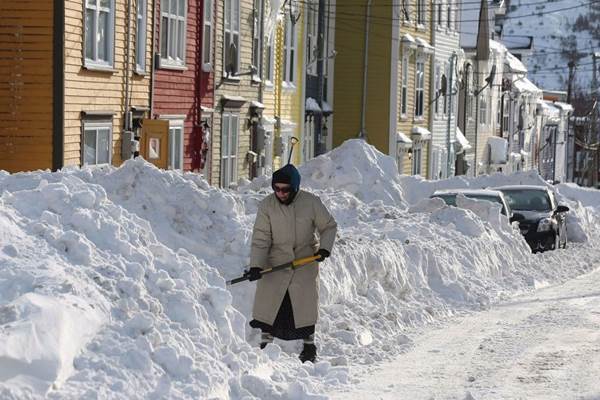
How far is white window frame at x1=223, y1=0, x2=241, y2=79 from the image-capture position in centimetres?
3047

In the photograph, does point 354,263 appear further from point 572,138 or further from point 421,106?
point 572,138

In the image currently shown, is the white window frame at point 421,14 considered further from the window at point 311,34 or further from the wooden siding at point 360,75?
the window at point 311,34

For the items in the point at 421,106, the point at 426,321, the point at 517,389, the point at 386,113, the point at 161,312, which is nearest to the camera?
the point at 161,312

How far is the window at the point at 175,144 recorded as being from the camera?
26922 millimetres

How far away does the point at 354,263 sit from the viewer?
16562 millimetres

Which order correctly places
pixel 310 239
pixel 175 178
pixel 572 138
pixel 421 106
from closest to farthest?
pixel 310 239 → pixel 175 178 → pixel 421 106 → pixel 572 138

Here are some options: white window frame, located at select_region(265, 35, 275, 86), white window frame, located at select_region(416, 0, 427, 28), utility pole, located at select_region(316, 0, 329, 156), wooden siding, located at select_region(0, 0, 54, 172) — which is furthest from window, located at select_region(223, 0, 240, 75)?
white window frame, located at select_region(416, 0, 427, 28)

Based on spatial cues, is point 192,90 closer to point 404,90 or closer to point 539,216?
point 539,216

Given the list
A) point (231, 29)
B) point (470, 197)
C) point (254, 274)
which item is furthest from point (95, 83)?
point (254, 274)

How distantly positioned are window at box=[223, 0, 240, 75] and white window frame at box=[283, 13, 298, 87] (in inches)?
203

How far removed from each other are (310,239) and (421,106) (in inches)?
1469

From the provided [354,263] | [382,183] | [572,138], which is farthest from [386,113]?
[572,138]

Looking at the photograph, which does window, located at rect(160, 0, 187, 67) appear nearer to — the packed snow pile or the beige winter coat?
the packed snow pile

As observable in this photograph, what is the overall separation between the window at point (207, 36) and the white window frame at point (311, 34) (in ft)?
33.4
